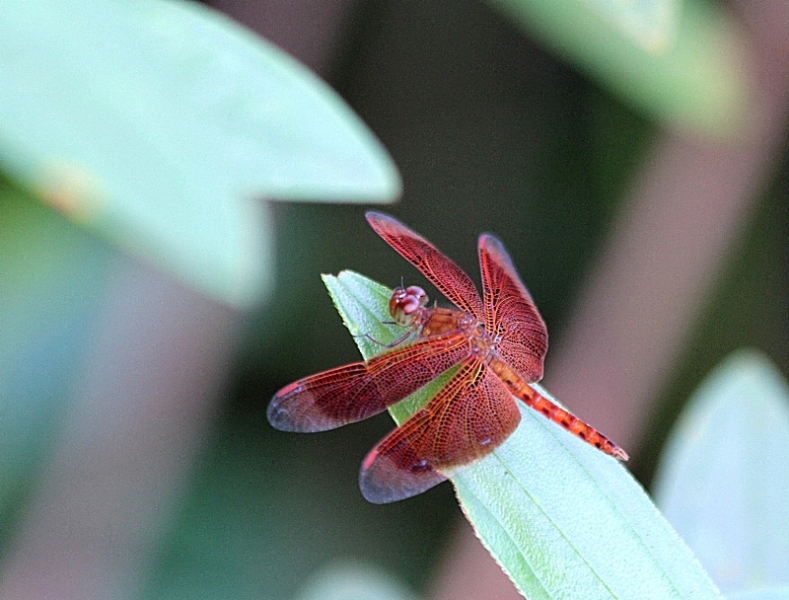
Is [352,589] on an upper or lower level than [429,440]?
lower

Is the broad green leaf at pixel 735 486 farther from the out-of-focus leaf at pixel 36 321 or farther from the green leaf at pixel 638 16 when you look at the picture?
the out-of-focus leaf at pixel 36 321

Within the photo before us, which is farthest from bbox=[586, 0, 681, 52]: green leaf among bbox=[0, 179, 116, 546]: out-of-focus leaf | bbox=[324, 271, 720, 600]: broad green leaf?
bbox=[0, 179, 116, 546]: out-of-focus leaf

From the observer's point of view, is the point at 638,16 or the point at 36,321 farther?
the point at 36,321

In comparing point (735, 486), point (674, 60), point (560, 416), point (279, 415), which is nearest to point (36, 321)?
point (279, 415)

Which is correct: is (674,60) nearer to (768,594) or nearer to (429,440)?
(429,440)

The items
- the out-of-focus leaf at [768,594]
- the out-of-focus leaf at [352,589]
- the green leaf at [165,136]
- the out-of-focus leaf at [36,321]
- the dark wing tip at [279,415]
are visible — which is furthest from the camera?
the out-of-focus leaf at [36,321]

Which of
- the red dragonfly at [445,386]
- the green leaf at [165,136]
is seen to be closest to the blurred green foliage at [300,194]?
the green leaf at [165,136]

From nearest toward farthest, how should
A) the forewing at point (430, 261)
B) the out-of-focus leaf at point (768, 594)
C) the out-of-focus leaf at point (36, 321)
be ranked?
the out-of-focus leaf at point (768, 594)
the forewing at point (430, 261)
the out-of-focus leaf at point (36, 321)
